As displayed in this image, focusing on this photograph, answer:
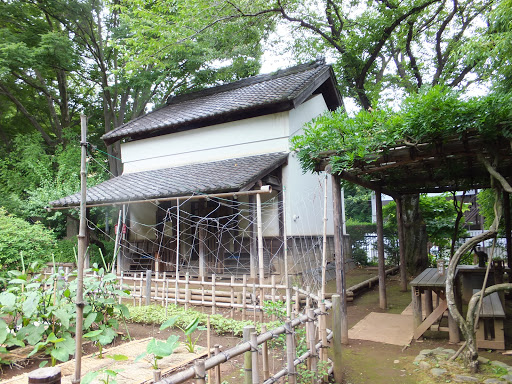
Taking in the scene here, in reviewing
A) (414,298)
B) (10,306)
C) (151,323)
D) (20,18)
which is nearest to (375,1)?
(414,298)

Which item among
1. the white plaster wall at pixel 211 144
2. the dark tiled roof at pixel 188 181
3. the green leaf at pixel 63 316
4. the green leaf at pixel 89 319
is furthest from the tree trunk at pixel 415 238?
the green leaf at pixel 63 316

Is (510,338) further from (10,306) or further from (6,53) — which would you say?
(6,53)

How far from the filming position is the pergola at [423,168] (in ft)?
16.1

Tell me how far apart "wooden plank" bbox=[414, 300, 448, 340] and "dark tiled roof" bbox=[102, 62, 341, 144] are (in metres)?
6.66

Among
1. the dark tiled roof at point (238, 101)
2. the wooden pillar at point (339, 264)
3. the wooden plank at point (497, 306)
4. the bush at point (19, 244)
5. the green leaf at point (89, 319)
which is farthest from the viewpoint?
the dark tiled roof at point (238, 101)

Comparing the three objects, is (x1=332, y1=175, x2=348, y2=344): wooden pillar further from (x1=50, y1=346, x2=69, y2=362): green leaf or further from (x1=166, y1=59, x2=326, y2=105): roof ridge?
(x1=166, y1=59, x2=326, y2=105): roof ridge

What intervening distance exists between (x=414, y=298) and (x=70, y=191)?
12.6 meters

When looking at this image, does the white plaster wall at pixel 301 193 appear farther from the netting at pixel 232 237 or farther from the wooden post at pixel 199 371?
the wooden post at pixel 199 371

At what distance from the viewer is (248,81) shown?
13992 millimetres

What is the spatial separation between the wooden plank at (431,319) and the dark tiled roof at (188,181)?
4.69 m

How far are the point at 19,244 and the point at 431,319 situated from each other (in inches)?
355

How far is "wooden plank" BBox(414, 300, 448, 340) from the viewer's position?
208 inches

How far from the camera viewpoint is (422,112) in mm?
4617

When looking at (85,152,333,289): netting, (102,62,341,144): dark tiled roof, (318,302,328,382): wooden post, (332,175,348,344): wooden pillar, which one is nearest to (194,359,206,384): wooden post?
(318,302,328,382): wooden post
